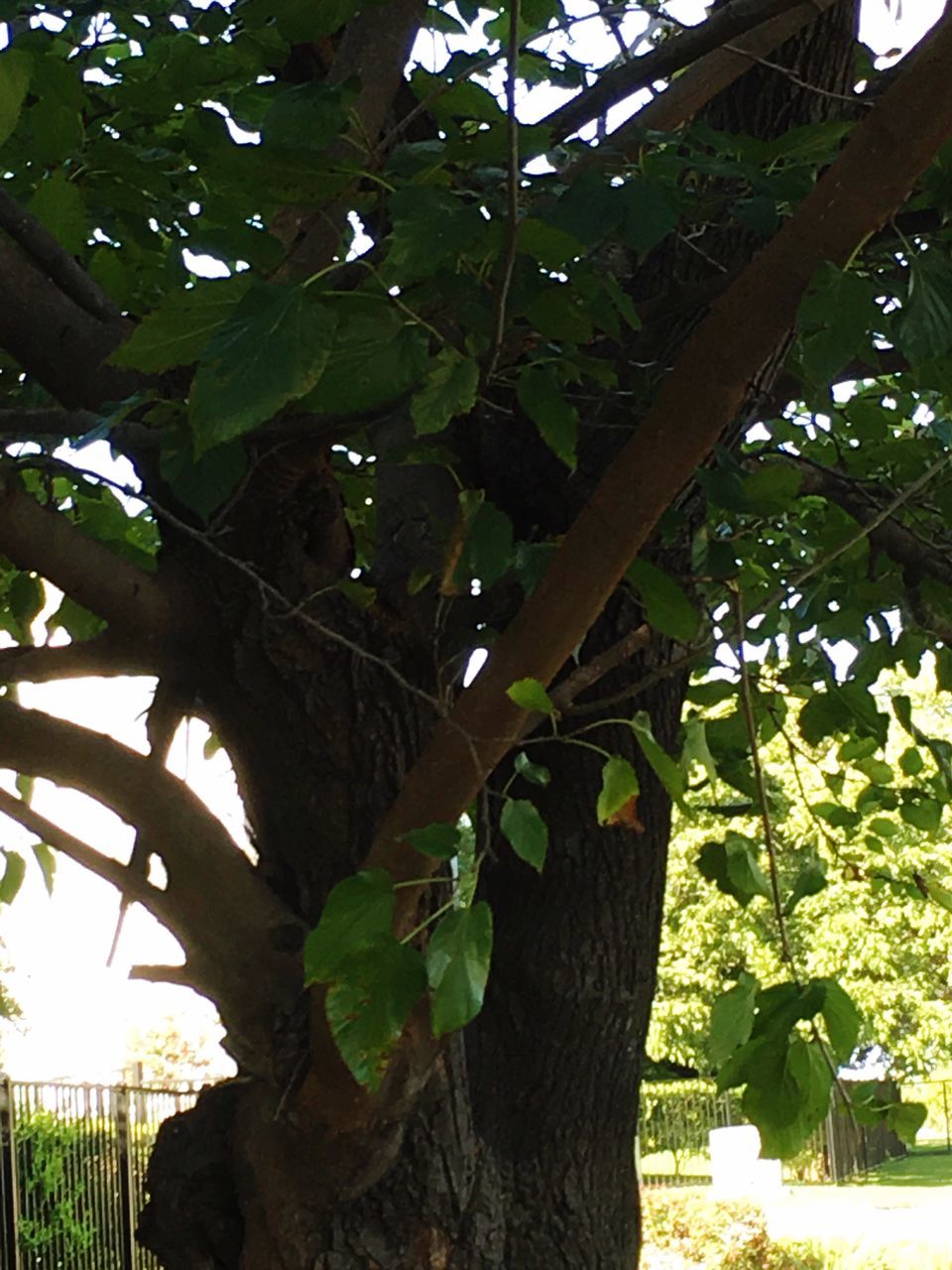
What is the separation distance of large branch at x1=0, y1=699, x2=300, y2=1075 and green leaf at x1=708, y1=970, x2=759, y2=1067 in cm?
87

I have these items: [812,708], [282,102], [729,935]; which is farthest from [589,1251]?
[729,935]

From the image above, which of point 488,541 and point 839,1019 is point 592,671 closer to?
point 488,541

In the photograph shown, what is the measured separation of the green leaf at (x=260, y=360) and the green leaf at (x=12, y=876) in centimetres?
164

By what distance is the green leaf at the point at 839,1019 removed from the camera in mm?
1299

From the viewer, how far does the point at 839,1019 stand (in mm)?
1313

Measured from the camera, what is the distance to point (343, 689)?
2.23 m

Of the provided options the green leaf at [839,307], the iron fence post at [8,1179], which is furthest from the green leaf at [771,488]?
the iron fence post at [8,1179]

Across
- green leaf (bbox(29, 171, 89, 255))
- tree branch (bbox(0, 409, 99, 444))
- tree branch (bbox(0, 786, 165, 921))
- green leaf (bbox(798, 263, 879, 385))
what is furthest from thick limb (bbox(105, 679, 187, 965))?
green leaf (bbox(798, 263, 879, 385))

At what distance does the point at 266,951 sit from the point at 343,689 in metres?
0.38

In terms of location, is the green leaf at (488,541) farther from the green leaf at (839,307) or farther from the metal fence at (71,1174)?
the metal fence at (71,1174)

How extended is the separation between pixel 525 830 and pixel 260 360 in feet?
1.76

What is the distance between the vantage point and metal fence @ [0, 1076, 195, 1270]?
820 centimetres

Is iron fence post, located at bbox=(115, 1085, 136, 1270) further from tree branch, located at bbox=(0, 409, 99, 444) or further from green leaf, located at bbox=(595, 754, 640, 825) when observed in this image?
green leaf, located at bbox=(595, 754, 640, 825)

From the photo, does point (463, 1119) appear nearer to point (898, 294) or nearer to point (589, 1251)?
point (589, 1251)
